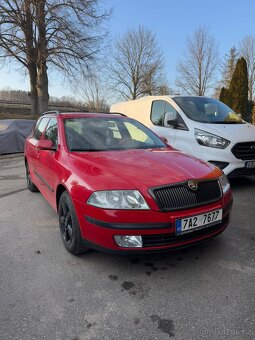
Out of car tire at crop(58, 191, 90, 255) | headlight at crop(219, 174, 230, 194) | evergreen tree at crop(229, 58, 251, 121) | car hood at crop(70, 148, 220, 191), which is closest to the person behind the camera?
car hood at crop(70, 148, 220, 191)

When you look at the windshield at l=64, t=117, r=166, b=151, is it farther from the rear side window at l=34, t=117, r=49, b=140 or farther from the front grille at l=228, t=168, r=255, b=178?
the front grille at l=228, t=168, r=255, b=178

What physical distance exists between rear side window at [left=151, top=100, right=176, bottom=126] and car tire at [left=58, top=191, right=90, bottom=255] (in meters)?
4.04

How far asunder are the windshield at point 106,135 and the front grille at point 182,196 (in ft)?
4.09

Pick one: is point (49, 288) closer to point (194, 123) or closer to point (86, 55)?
point (194, 123)

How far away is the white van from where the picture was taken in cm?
569

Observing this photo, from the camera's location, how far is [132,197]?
2.84 metres

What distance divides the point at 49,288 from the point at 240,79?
953 inches

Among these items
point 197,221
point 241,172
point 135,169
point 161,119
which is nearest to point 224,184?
point 197,221

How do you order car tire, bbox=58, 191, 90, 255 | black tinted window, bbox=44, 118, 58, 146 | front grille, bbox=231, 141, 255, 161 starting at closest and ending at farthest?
car tire, bbox=58, 191, 90, 255
black tinted window, bbox=44, 118, 58, 146
front grille, bbox=231, 141, 255, 161

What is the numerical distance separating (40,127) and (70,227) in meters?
2.71

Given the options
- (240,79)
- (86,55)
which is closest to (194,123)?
(86,55)

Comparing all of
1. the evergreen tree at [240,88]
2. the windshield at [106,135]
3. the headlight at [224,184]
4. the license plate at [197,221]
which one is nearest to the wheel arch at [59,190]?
the windshield at [106,135]

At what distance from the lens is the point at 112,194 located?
2.87m

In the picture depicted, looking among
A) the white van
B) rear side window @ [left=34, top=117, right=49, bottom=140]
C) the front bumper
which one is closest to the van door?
the white van
